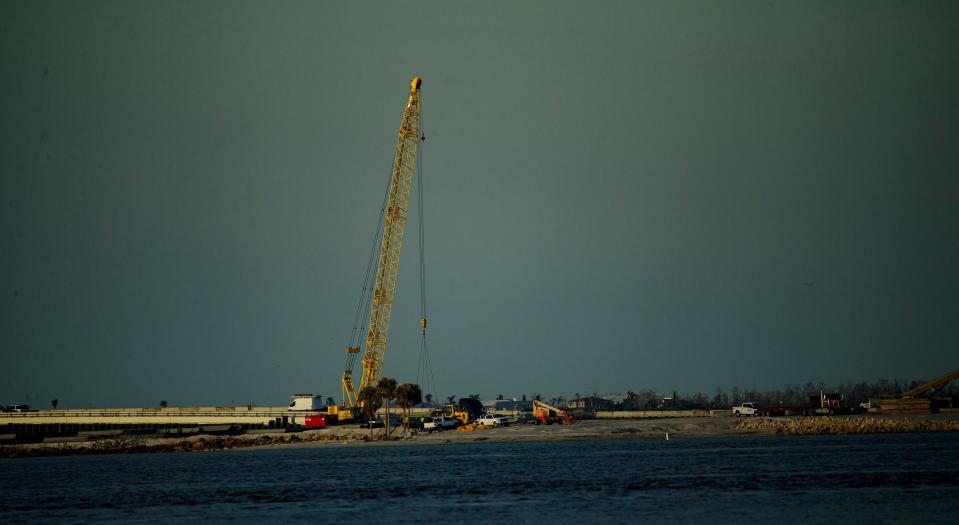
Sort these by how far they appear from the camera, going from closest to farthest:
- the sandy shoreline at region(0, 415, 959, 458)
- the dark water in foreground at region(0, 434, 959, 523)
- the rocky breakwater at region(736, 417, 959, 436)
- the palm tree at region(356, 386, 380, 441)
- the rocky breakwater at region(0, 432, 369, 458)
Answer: the dark water in foreground at region(0, 434, 959, 523), the rocky breakwater at region(736, 417, 959, 436), the sandy shoreline at region(0, 415, 959, 458), the rocky breakwater at region(0, 432, 369, 458), the palm tree at region(356, 386, 380, 441)

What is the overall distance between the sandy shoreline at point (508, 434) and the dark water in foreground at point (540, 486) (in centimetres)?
1276

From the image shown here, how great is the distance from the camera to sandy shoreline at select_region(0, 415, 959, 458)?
462 ft

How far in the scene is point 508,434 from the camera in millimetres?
157000

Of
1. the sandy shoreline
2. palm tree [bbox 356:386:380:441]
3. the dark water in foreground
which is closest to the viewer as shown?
the dark water in foreground

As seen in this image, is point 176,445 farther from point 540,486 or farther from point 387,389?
point 540,486

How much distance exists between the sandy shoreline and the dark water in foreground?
1276cm

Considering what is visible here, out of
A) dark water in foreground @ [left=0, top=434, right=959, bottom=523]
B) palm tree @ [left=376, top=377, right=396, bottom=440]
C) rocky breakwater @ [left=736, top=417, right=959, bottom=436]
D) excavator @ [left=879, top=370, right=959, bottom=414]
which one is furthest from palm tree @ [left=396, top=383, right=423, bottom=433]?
excavator @ [left=879, top=370, right=959, bottom=414]

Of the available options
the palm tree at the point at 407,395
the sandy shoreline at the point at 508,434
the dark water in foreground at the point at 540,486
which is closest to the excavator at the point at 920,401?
the sandy shoreline at the point at 508,434

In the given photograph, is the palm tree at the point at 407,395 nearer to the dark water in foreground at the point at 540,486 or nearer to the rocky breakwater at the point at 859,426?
the dark water in foreground at the point at 540,486

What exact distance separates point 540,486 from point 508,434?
80.4 meters

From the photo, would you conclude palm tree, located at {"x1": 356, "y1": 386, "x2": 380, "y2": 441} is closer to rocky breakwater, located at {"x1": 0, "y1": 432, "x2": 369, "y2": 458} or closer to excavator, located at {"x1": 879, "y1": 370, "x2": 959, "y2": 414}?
rocky breakwater, located at {"x1": 0, "y1": 432, "x2": 369, "y2": 458}

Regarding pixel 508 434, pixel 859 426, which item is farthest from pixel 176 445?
pixel 859 426

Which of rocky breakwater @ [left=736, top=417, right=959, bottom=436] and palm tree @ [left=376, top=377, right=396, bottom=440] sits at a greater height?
palm tree @ [left=376, top=377, right=396, bottom=440]

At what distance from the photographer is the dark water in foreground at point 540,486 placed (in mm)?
61125
